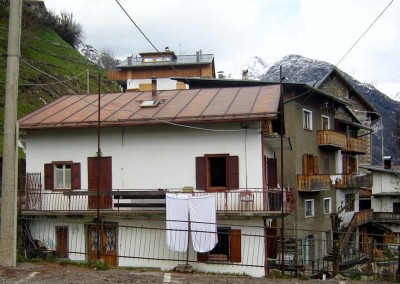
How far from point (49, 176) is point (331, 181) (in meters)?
19.9

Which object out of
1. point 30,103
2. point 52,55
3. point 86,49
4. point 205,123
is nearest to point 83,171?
point 205,123

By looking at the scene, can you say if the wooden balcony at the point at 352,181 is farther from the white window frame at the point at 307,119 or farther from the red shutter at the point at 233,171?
the red shutter at the point at 233,171

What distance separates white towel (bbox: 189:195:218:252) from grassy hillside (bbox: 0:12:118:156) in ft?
61.6

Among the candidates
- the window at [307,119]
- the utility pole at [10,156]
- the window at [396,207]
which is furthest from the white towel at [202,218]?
the window at [396,207]

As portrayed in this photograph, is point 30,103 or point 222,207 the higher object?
point 30,103

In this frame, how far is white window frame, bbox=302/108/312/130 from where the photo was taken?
33.9 metres

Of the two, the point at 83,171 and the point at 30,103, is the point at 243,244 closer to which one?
the point at 83,171

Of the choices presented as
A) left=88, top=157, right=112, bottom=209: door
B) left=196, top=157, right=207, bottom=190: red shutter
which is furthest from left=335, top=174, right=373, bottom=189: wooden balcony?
left=88, top=157, right=112, bottom=209: door

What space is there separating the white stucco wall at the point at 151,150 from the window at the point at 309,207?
47.7 ft

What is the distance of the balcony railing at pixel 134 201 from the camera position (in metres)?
19.7

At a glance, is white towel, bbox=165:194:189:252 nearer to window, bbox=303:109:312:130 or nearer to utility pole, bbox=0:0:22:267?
utility pole, bbox=0:0:22:267

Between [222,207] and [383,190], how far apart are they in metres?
34.4

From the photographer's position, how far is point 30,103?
39.5 meters

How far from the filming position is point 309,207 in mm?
34375
